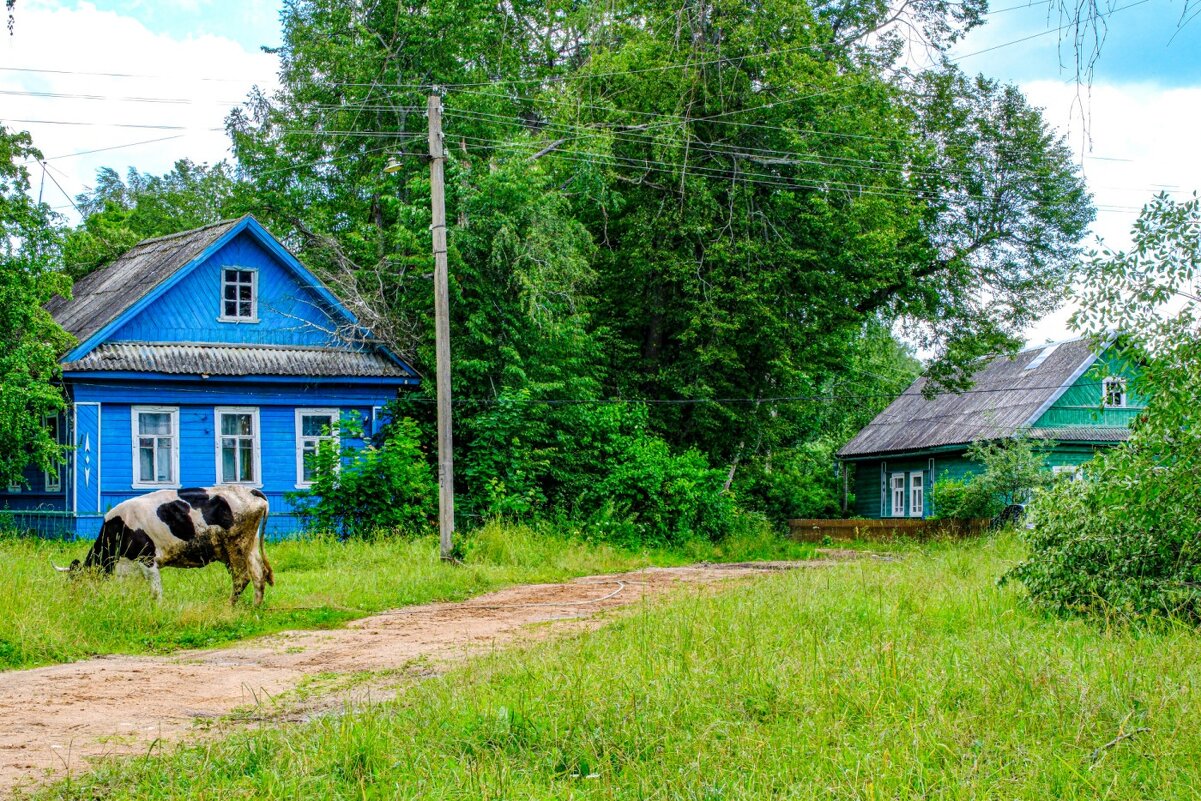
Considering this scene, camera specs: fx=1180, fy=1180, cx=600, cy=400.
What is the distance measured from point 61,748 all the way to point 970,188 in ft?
92.4

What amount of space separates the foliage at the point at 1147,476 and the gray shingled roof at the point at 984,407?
22498 millimetres

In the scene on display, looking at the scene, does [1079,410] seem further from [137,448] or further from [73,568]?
A: [73,568]

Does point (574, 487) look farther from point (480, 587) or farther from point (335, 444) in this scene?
point (480, 587)

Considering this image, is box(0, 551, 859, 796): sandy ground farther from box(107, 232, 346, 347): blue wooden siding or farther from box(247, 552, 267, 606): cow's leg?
box(107, 232, 346, 347): blue wooden siding

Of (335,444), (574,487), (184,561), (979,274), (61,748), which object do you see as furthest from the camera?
(979,274)

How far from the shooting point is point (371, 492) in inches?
891

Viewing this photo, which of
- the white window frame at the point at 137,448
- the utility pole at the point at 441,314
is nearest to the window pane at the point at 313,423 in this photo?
the white window frame at the point at 137,448

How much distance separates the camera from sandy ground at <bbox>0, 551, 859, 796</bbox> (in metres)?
7.25

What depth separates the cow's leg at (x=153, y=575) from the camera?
42.0ft

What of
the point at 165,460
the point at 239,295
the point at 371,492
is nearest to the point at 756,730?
the point at 371,492

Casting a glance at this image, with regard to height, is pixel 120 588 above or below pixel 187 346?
below

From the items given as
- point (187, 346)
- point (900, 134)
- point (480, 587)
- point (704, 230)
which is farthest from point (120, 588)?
point (900, 134)

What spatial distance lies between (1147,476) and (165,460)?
19.4 meters

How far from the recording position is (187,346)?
2412 centimetres
